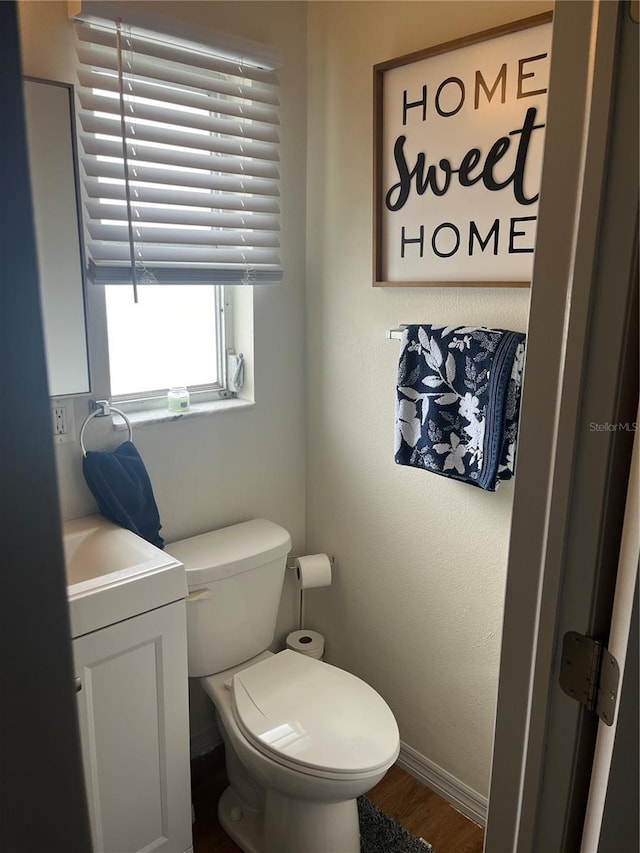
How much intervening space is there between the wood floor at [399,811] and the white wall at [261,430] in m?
0.14

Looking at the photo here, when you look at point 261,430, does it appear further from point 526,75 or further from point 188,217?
point 526,75

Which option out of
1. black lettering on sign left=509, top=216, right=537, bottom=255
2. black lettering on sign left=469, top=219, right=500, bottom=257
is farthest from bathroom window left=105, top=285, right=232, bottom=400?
black lettering on sign left=509, top=216, right=537, bottom=255

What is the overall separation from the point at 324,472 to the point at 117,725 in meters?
0.99

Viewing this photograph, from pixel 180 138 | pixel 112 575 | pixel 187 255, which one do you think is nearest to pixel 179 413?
pixel 187 255

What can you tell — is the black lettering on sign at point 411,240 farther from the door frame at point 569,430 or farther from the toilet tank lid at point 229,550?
the door frame at point 569,430

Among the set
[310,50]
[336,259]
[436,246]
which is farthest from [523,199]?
[310,50]

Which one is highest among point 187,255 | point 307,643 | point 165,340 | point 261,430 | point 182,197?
point 182,197

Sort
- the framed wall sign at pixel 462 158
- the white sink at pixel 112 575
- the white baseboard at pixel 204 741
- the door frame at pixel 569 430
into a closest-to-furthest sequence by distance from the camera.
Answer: the door frame at pixel 569 430 < the white sink at pixel 112 575 < the framed wall sign at pixel 462 158 < the white baseboard at pixel 204 741

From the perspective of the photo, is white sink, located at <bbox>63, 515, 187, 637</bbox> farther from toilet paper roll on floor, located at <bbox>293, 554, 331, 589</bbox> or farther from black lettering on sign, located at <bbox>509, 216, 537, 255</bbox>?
black lettering on sign, located at <bbox>509, 216, 537, 255</bbox>

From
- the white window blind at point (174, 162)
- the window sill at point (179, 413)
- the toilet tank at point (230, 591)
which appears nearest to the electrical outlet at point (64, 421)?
the window sill at point (179, 413)

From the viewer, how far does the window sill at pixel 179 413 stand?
1.83 m

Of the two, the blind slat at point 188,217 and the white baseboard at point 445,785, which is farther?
the white baseboard at point 445,785

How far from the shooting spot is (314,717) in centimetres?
167

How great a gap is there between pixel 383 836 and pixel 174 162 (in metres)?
1.89
